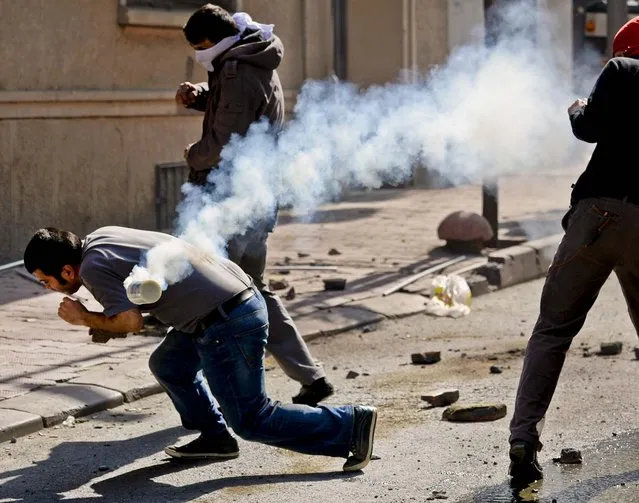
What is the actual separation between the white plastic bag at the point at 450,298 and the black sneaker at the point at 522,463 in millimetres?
4249

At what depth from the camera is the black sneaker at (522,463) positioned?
5.11 meters

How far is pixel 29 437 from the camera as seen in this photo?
20.1 feet

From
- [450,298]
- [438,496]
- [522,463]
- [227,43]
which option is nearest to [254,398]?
[438,496]

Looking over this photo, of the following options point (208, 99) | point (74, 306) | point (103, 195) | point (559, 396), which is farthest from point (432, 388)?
point (103, 195)

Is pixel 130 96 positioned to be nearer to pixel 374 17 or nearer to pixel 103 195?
pixel 103 195

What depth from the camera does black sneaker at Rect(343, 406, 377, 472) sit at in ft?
17.5

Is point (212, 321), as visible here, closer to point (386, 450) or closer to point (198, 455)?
point (198, 455)

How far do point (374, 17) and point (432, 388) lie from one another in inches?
433

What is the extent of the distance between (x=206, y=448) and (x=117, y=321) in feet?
3.16

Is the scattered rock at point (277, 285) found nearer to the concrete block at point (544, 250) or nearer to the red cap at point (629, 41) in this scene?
the concrete block at point (544, 250)

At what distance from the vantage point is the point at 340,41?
17.3 metres

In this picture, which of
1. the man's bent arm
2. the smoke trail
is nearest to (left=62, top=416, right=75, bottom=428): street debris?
the smoke trail

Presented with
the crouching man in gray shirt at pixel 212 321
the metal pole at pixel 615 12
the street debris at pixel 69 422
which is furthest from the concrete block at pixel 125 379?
the metal pole at pixel 615 12

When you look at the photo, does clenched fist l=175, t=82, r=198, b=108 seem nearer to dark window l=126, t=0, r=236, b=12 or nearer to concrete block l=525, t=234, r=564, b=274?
concrete block l=525, t=234, r=564, b=274
